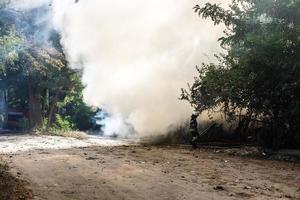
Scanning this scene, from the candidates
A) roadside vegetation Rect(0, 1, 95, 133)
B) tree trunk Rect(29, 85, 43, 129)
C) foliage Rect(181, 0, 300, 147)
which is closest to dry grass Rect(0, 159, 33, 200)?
foliage Rect(181, 0, 300, 147)

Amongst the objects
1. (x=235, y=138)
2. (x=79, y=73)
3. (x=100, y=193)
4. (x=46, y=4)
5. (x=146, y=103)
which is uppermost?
(x=46, y=4)

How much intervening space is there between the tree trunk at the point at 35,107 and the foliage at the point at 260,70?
51.4 feet

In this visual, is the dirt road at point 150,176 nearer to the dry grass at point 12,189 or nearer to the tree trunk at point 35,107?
the dry grass at point 12,189

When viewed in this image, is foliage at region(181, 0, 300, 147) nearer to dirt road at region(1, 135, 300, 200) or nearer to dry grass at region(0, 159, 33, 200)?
dirt road at region(1, 135, 300, 200)

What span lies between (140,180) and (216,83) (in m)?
8.62

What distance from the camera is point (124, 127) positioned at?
32219mm

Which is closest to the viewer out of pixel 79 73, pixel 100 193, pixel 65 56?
pixel 100 193

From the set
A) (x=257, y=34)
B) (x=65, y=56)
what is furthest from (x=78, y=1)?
(x=257, y=34)

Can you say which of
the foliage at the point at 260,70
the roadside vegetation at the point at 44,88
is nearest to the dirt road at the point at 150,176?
the foliage at the point at 260,70

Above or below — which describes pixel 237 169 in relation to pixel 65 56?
below

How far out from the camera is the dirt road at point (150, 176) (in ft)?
32.1

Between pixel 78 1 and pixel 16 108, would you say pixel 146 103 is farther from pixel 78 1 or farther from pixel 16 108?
pixel 16 108

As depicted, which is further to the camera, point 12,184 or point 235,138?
point 235,138

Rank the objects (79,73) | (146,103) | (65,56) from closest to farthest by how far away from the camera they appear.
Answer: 1. (146,103)
2. (65,56)
3. (79,73)
